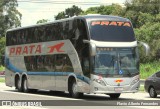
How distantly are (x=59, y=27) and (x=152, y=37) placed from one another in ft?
130

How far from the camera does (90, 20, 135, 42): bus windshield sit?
2311 centimetres

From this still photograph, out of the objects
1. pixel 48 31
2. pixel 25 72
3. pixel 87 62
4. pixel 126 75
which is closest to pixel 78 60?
pixel 87 62

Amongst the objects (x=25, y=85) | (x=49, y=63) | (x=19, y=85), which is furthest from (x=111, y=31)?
(x=19, y=85)

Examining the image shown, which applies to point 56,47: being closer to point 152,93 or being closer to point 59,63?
point 59,63

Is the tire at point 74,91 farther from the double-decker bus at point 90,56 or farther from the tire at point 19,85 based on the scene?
the tire at point 19,85

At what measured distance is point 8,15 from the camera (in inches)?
4680

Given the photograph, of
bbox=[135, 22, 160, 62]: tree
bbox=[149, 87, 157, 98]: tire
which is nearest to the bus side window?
bbox=[149, 87, 157, 98]: tire

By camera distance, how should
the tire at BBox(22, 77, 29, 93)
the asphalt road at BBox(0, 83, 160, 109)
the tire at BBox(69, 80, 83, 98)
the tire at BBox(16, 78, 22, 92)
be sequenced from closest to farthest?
the asphalt road at BBox(0, 83, 160, 109)
the tire at BBox(69, 80, 83, 98)
the tire at BBox(22, 77, 29, 93)
the tire at BBox(16, 78, 22, 92)

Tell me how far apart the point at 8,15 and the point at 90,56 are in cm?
9811

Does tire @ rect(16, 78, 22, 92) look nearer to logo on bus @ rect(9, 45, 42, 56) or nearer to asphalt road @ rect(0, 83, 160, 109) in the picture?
logo on bus @ rect(9, 45, 42, 56)

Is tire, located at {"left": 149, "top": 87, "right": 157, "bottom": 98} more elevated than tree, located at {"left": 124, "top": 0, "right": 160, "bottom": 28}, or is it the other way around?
tree, located at {"left": 124, "top": 0, "right": 160, "bottom": 28}

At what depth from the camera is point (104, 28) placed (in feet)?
76.9

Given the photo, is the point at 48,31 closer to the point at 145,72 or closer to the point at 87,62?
the point at 87,62

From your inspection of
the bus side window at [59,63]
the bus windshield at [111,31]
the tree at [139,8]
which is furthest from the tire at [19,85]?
the tree at [139,8]
